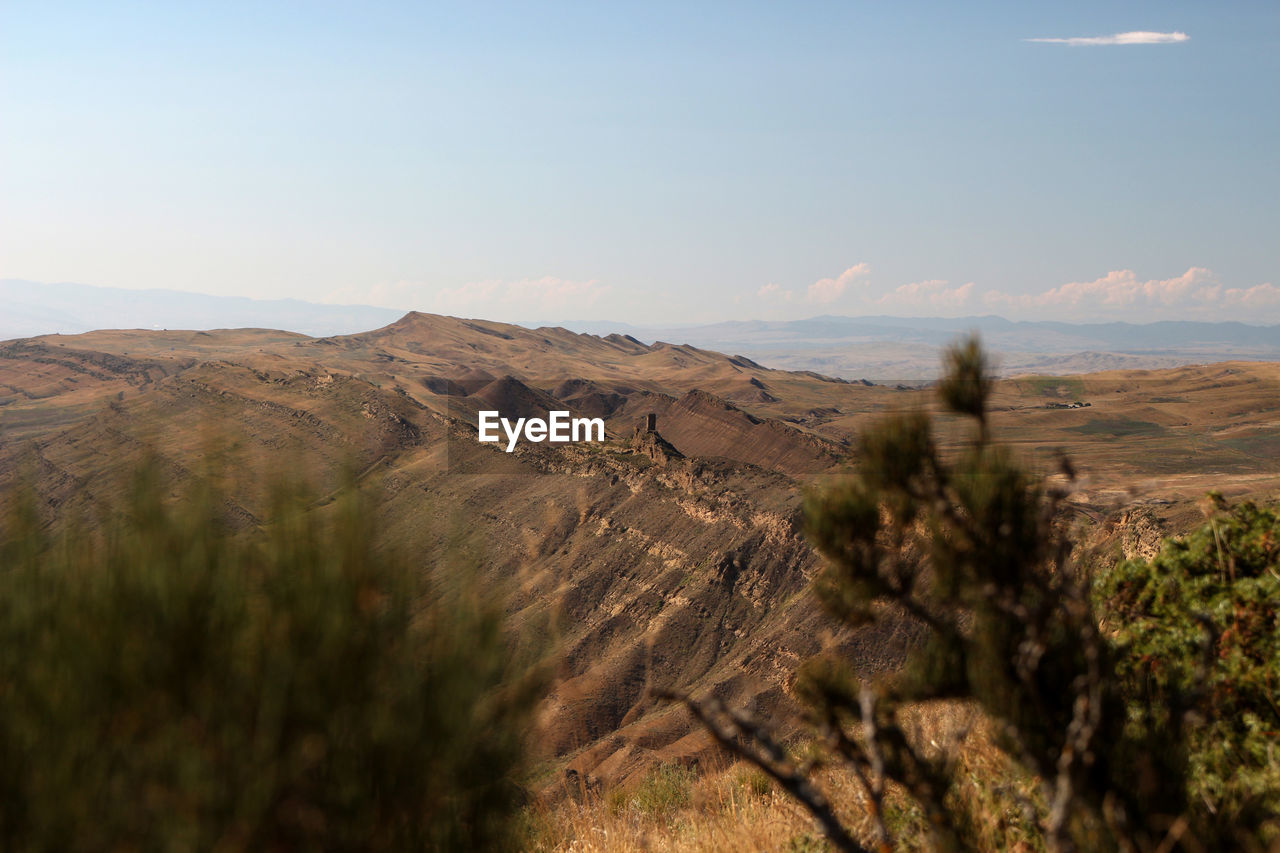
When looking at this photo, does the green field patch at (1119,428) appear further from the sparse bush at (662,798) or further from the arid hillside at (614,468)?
the sparse bush at (662,798)

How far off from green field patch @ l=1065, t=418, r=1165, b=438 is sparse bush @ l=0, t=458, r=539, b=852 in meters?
113

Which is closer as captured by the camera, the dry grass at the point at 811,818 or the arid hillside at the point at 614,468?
the dry grass at the point at 811,818

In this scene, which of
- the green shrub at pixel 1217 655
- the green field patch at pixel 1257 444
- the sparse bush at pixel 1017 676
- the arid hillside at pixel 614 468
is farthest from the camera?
the green field patch at pixel 1257 444

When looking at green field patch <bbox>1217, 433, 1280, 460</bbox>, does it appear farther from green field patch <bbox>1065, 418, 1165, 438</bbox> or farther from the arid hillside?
green field patch <bbox>1065, 418, 1165, 438</bbox>

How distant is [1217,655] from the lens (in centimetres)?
593

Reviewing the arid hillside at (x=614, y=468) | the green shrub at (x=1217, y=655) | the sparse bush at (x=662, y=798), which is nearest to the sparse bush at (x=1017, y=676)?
the green shrub at (x=1217, y=655)

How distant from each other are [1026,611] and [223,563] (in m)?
3.60

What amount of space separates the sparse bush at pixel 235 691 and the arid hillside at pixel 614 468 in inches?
12.5

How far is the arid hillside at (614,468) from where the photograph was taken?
3095 centimetres

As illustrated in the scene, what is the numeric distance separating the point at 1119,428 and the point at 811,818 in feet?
375

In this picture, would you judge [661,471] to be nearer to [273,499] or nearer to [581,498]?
[581,498]

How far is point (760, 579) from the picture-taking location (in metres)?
41.4

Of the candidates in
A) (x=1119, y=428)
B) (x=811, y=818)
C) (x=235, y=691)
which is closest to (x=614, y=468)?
(x=811, y=818)

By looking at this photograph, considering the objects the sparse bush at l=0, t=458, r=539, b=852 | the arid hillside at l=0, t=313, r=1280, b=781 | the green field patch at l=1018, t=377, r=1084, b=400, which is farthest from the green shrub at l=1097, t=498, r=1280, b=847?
the green field patch at l=1018, t=377, r=1084, b=400
